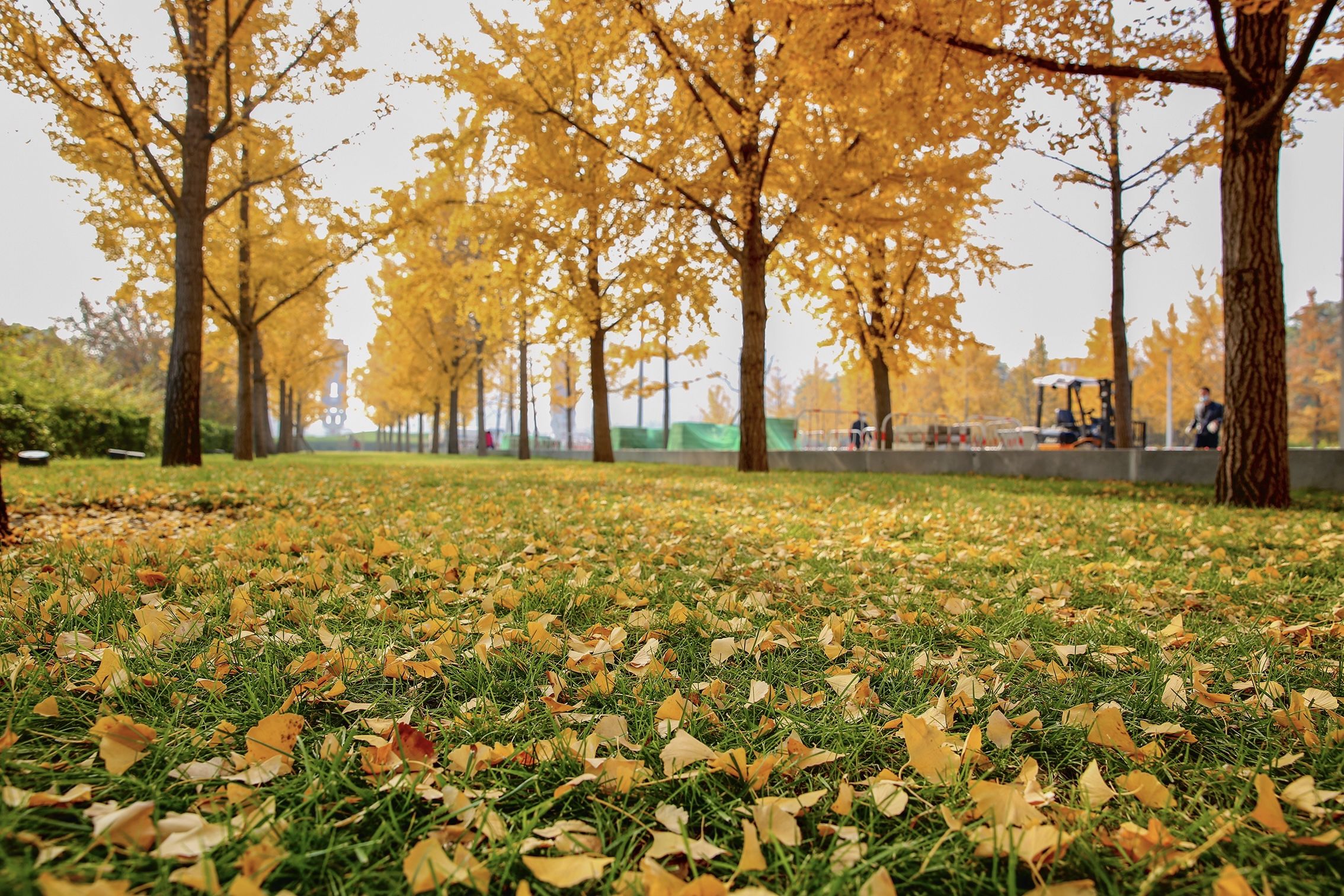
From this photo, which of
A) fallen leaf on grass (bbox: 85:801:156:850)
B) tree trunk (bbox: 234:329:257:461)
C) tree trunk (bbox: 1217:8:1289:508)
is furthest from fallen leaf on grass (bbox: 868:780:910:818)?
tree trunk (bbox: 234:329:257:461)

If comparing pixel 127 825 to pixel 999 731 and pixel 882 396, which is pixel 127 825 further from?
pixel 882 396

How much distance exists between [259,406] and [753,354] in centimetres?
1620

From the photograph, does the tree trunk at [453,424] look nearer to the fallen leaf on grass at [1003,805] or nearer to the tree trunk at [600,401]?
the tree trunk at [600,401]

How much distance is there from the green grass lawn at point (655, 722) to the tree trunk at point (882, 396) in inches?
462

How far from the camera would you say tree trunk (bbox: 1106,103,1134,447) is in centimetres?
1230

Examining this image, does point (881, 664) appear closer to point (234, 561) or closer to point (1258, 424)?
point (234, 561)

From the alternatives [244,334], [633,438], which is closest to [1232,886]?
[244,334]

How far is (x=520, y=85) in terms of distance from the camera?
9.65 metres

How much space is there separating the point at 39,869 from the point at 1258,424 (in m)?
7.66

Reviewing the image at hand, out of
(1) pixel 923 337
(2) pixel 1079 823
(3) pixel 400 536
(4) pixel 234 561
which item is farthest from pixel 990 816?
(1) pixel 923 337

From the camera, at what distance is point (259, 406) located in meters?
20.1

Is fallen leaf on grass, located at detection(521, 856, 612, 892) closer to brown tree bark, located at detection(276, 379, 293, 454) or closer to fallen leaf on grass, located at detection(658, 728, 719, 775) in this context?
fallen leaf on grass, located at detection(658, 728, 719, 775)

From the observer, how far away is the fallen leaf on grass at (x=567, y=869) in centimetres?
94

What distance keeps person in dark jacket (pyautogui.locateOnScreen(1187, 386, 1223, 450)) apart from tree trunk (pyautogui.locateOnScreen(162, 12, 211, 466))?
16.9m
